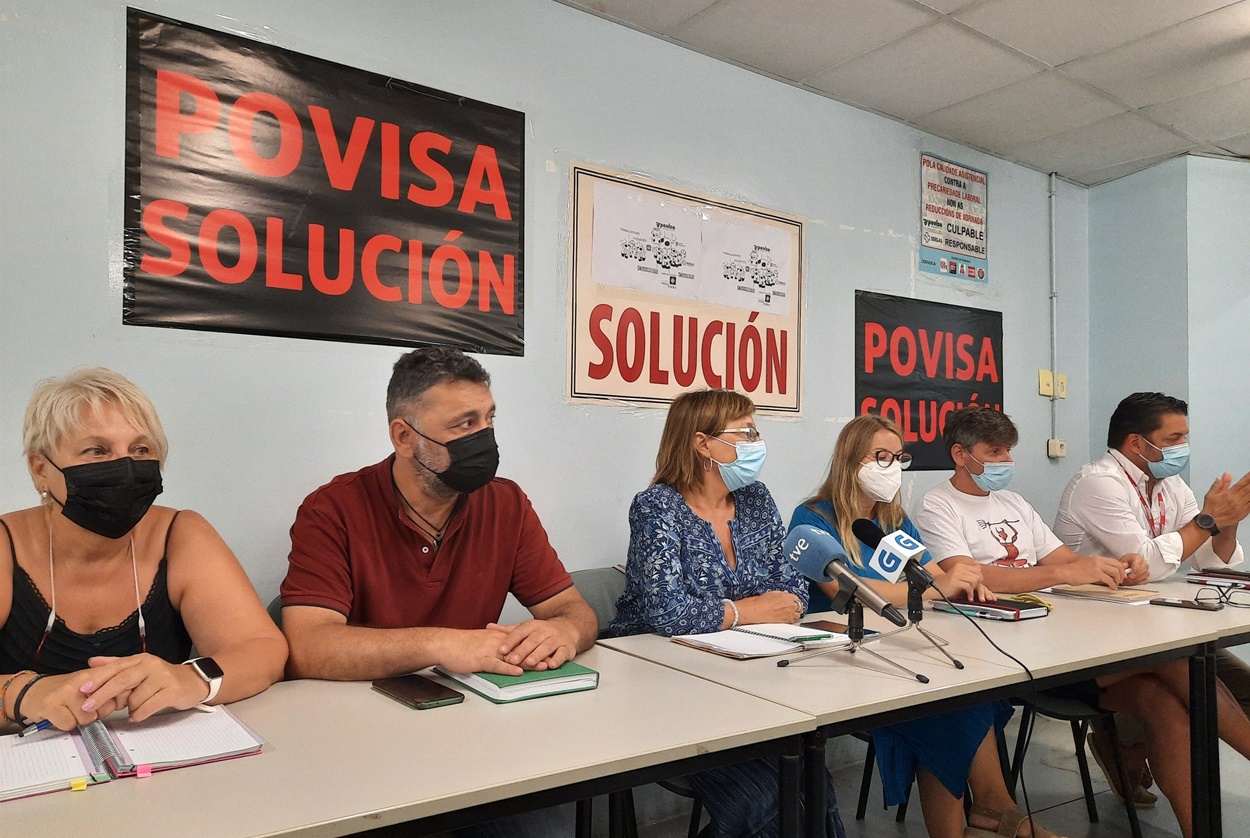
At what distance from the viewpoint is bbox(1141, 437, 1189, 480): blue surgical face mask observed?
11.2 ft

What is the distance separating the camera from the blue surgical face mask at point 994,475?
309cm

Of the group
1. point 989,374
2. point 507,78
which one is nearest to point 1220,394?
point 989,374

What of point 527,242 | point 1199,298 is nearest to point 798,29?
point 527,242

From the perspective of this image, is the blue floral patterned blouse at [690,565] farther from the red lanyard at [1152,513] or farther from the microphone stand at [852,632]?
the red lanyard at [1152,513]

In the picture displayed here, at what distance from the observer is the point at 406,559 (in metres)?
1.99

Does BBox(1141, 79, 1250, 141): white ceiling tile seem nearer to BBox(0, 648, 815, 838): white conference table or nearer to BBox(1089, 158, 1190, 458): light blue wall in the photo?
BBox(1089, 158, 1190, 458): light blue wall

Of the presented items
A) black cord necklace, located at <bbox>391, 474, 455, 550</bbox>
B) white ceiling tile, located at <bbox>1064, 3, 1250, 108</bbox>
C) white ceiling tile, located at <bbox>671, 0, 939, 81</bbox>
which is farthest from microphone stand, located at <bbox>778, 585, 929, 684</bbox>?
white ceiling tile, located at <bbox>1064, 3, 1250, 108</bbox>

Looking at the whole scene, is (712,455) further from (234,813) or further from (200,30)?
(200,30)

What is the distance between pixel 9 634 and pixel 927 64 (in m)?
3.55

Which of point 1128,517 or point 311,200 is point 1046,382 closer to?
point 1128,517

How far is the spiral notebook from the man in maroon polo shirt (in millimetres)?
361

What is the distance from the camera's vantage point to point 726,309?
3482 millimetres

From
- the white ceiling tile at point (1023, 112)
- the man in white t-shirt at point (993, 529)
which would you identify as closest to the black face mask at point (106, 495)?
the man in white t-shirt at point (993, 529)

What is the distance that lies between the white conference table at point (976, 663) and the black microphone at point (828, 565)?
14 cm
